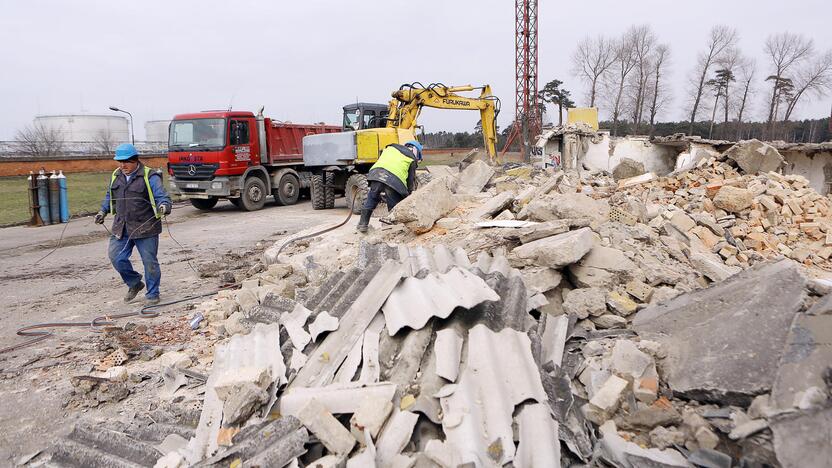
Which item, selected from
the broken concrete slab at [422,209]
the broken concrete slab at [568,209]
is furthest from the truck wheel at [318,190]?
the broken concrete slab at [568,209]

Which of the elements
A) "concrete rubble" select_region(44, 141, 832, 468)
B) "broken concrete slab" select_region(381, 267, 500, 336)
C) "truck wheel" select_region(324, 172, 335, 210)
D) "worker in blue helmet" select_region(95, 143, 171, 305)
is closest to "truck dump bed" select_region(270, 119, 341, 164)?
"truck wheel" select_region(324, 172, 335, 210)

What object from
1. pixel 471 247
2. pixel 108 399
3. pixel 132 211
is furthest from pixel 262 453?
pixel 132 211

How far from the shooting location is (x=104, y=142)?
36000mm

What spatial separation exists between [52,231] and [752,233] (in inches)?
550

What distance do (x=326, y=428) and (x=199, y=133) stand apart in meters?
12.5

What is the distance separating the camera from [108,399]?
3.55 meters

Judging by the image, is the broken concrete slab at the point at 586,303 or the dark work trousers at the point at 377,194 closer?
the broken concrete slab at the point at 586,303

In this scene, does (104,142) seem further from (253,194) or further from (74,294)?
(74,294)

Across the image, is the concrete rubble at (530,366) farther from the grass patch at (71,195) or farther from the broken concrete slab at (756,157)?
the grass patch at (71,195)

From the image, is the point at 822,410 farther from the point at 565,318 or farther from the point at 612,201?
the point at 612,201

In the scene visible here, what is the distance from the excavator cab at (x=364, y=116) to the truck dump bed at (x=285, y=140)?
4.78ft

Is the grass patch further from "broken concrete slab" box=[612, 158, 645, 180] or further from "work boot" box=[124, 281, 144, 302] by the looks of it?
"broken concrete slab" box=[612, 158, 645, 180]

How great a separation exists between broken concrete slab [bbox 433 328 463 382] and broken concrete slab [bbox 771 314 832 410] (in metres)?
1.42

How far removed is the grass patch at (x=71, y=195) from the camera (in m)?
13.9
